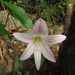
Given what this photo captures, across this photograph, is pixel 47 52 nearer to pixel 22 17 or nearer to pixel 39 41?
pixel 39 41

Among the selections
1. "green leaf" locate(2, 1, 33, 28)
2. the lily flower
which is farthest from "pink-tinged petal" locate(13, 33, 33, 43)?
"green leaf" locate(2, 1, 33, 28)

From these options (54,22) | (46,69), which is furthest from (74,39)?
(54,22)

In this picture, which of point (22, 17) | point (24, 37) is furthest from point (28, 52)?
point (22, 17)

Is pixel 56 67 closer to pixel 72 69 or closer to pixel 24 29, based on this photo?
pixel 72 69

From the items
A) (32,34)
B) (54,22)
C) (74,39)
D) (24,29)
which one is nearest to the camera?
(32,34)

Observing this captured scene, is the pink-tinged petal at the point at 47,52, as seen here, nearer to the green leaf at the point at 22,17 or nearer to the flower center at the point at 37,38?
the flower center at the point at 37,38

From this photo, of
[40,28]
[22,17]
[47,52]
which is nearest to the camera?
[40,28]

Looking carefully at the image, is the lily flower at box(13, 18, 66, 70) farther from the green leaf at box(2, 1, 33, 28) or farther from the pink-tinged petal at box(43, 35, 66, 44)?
the green leaf at box(2, 1, 33, 28)
